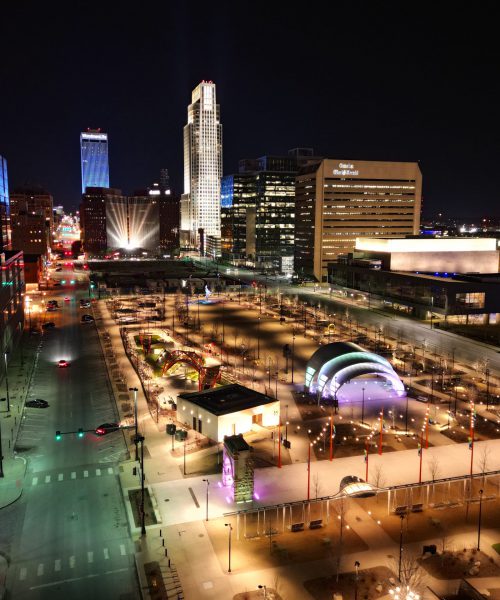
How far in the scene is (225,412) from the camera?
40.3 m

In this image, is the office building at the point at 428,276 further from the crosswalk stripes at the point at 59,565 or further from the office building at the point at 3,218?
the crosswalk stripes at the point at 59,565

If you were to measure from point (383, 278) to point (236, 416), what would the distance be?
73.5m

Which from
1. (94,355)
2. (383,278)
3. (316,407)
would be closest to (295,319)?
(383,278)

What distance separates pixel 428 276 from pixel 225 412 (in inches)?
2662

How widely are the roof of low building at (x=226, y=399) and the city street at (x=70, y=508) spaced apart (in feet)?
23.0

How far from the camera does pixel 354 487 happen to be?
3092 centimetres

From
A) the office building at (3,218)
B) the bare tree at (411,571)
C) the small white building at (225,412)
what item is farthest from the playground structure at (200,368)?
the office building at (3,218)

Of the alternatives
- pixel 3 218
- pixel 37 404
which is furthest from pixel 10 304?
pixel 3 218

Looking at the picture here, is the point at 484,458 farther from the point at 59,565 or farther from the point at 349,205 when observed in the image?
the point at 349,205

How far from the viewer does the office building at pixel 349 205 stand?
158 meters

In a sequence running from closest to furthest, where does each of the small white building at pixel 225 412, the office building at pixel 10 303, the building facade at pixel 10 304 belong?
1. the small white building at pixel 225 412
2. the building facade at pixel 10 304
3. the office building at pixel 10 303

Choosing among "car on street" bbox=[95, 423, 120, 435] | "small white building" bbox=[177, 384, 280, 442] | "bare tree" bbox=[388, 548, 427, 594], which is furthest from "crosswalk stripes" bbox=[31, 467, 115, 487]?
"bare tree" bbox=[388, 548, 427, 594]

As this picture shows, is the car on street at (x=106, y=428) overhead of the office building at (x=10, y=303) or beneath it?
beneath

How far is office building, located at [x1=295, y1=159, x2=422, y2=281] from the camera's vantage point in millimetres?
158375
